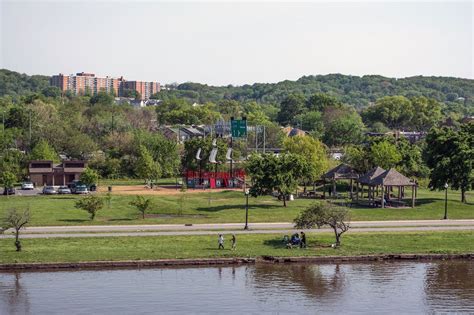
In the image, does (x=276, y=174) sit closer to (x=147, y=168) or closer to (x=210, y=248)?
(x=210, y=248)

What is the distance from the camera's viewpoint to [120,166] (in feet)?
369

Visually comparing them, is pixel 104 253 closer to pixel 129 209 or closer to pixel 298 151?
pixel 129 209

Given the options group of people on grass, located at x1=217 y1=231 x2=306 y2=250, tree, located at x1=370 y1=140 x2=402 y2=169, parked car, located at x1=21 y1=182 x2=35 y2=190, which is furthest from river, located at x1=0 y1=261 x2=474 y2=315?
parked car, located at x1=21 y1=182 x2=35 y2=190

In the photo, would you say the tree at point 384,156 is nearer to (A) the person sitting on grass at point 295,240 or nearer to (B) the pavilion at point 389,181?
(B) the pavilion at point 389,181

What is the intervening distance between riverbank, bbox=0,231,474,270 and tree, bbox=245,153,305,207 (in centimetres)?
1608

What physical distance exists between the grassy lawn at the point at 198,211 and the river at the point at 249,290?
16.3 metres

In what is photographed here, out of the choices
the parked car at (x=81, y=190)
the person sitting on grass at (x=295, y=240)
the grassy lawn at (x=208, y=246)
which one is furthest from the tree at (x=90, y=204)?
the parked car at (x=81, y=190)

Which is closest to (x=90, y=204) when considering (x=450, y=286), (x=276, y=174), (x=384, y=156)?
(x=276, y=174)

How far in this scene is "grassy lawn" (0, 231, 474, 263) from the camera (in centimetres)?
4853

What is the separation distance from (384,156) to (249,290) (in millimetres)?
47121

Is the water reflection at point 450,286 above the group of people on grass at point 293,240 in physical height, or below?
below

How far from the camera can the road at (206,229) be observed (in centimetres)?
5530

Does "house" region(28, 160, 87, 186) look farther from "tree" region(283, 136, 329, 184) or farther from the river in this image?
the river

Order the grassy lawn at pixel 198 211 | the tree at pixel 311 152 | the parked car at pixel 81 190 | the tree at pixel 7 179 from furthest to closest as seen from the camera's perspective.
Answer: the tree at pixel 311 152, the parked car at pixel 81 190, the tree at pixel 7 179, the grassy lawn at pixel 198 211
